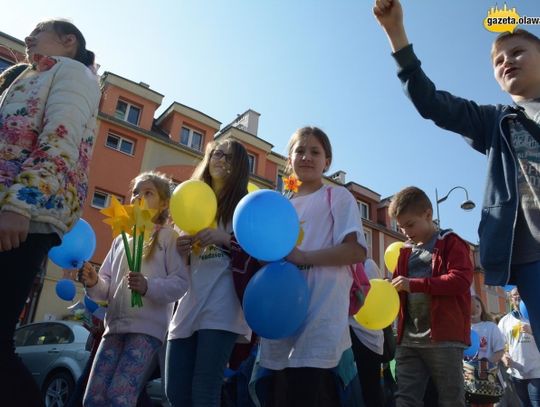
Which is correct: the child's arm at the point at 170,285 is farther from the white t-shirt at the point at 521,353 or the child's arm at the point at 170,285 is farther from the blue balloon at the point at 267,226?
the white t-shirt at the point at 521,353

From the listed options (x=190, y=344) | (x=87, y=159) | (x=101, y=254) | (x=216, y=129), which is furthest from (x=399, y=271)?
(x=216, y=129)

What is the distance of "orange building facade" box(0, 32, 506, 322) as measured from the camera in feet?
44.9

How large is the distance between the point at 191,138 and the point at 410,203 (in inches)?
624

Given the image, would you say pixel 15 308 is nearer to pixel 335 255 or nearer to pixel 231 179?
pixel 335 255

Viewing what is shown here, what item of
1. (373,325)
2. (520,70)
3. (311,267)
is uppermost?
(520,70)

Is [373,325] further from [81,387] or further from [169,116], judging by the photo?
[169,116]

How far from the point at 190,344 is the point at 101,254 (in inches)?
496

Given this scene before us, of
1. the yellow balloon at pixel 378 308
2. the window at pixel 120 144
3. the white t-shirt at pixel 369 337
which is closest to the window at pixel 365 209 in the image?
the window at pixel 120 144

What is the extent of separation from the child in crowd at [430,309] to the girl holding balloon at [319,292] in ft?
3.23

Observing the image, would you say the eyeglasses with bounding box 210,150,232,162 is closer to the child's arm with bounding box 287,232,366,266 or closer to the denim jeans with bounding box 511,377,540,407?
the child's arm with bounding box 287,232,366,266

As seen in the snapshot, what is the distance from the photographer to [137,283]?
2508 mm

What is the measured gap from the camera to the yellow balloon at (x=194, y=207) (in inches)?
102

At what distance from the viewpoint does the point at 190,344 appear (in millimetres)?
2338

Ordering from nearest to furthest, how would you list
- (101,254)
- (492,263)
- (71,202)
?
(492,263) < (71,202) < (101,254)
